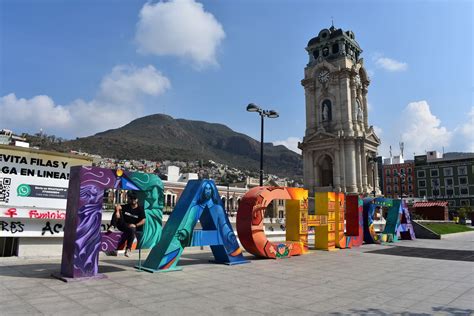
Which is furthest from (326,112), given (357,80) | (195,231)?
(195,231)

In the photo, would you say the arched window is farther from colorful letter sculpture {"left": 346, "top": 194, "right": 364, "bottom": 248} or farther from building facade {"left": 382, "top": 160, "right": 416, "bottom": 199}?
colorful letter sculpture {"left": 346, "top": 194, "right": 364, "bottom": 248}

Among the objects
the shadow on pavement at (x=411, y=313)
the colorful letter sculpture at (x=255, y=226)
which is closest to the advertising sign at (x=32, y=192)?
the colorful letter sculpture at (x=255, y=226)

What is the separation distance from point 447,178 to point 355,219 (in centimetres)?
8268

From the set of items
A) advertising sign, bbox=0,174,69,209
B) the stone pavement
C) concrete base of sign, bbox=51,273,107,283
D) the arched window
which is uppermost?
the arched window

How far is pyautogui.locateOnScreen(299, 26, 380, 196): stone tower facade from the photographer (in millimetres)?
61031

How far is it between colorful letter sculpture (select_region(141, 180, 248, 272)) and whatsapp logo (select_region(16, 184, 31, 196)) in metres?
4.94

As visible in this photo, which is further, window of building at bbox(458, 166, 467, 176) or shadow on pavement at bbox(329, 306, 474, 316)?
window of building at bbox(458, 166, 467, 176)

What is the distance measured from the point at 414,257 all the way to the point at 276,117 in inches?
364

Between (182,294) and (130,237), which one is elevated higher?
(130,237)

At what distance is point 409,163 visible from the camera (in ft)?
321

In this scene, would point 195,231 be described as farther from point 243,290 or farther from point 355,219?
point 355,219

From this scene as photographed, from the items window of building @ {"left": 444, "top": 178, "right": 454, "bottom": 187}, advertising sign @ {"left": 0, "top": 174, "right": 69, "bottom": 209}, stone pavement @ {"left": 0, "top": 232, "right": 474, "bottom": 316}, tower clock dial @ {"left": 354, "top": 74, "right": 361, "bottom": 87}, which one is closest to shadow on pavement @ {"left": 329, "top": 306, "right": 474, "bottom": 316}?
stone pavement @ {"left": 0, "top": 232, "right": 474, "bottom": 316}

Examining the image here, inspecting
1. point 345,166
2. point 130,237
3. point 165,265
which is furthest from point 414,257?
point 345,166

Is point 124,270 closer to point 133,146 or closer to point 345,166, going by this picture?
point 345,166
